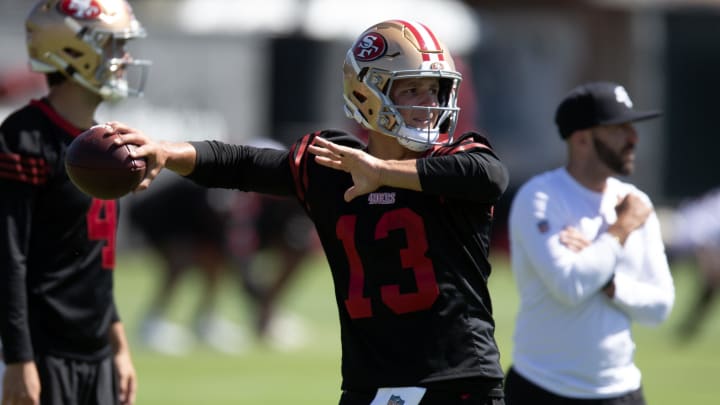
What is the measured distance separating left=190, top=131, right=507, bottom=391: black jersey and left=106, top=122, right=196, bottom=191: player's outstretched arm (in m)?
0.07

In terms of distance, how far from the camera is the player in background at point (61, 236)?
5324 mm

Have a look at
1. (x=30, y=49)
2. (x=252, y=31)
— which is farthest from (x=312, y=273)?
(x=30, y=49)

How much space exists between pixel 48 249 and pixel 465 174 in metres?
1.84

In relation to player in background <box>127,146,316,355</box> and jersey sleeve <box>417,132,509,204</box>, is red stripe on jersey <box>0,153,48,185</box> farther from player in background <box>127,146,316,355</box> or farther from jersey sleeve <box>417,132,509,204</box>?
player in background <box>127,146,316,355</box>

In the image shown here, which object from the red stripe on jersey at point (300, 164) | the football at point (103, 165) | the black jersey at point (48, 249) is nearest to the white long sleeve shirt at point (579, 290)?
the red stripe on jersey at point (300, 164)

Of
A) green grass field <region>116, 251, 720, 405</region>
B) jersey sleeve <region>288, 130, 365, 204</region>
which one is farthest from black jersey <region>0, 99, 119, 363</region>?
green grass field <region>116, 251, 720, 405</region>

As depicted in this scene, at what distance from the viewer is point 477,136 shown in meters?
4.81

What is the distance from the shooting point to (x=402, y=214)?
4.69 m

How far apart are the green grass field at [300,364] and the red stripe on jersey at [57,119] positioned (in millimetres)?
4662

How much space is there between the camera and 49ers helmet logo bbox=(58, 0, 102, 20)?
5.92 m

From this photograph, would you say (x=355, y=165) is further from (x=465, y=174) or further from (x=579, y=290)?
(x=579, y=290)

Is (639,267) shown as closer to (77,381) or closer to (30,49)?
(77,381)

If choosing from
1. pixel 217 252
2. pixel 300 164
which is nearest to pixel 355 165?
pixel 300 164

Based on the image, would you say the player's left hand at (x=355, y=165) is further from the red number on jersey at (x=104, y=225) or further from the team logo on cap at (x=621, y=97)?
the team logo on cap at (x=621, y=97)
